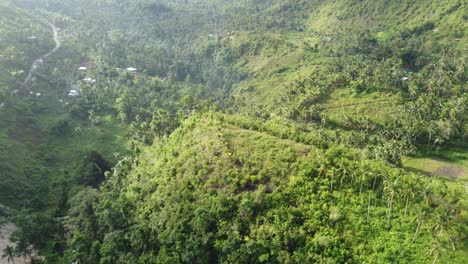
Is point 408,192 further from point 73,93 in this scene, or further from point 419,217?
point 73,93

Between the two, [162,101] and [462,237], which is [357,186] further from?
[162,101]

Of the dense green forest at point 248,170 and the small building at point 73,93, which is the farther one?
the small building at point 73,93

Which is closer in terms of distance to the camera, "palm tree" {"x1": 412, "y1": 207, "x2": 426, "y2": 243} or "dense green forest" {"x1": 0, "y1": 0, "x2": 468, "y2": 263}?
"palm tree" {"x1": 412, "y1": 207, "x2": 426, "y2": 243}

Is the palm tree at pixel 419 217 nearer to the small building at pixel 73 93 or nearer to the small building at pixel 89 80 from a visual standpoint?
the small building at pixel 73 93

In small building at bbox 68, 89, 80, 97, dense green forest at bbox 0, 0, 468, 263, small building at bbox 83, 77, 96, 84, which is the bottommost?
dense green forest at bbox 0, 0, 468, 263

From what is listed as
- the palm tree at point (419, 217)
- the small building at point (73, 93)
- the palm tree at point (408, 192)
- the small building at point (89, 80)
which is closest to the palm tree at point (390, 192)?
the palm tree at point (408, 192)

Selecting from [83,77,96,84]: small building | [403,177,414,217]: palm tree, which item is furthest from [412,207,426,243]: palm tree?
[83,77,96,84]: small building

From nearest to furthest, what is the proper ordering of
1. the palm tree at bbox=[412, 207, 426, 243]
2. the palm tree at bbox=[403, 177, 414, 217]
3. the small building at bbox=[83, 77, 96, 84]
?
the palm tree at bbox=[412, 207, 426, 243] < the palm tree at bbox=[403, 177, 414, 217] < the small building at bbox=[83, 77, 96, 84]

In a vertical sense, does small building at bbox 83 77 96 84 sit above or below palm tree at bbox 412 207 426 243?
above

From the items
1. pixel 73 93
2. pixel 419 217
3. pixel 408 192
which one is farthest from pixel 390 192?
pixel 73 93

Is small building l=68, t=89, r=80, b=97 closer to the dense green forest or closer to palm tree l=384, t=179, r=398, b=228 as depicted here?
the dense green forest

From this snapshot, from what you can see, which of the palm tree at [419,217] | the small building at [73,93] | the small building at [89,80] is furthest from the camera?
the small building at [89,80]
